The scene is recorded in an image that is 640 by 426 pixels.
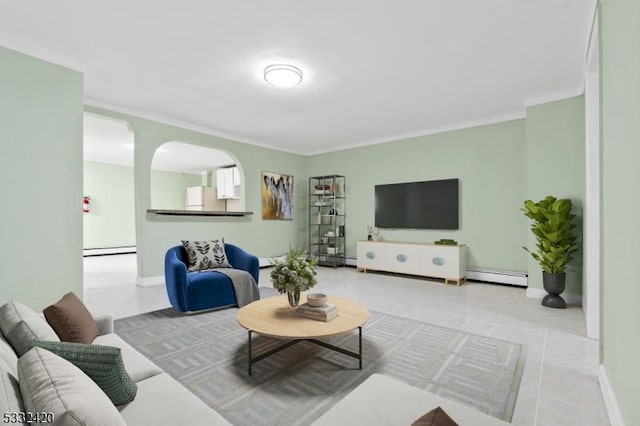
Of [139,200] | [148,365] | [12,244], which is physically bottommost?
[148,365]

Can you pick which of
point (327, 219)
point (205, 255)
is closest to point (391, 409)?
point (205, 255)

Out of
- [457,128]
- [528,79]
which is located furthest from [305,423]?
[457,128]

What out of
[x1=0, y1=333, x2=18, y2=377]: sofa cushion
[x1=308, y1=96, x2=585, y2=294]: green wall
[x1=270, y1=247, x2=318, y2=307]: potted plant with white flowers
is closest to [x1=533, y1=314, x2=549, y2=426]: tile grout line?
[x1=308, y1=96, x2=585, y2=294]: green wall

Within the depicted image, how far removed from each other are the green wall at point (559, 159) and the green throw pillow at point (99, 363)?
4774 mm

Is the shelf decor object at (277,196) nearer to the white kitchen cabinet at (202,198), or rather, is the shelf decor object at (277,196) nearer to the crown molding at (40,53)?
the white kitchen cabinet at (202,198)

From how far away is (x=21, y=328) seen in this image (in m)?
1.33

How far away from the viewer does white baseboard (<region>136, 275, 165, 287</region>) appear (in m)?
4.94

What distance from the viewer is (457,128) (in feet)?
18.1

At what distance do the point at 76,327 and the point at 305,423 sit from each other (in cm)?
130

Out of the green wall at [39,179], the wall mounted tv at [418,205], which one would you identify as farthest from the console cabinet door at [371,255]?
the green wall at [39,179]

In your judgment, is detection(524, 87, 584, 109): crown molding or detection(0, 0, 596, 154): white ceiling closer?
detection(0, 0, 596, 154): white ceiling

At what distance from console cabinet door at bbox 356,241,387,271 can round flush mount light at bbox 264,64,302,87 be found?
3530mm
